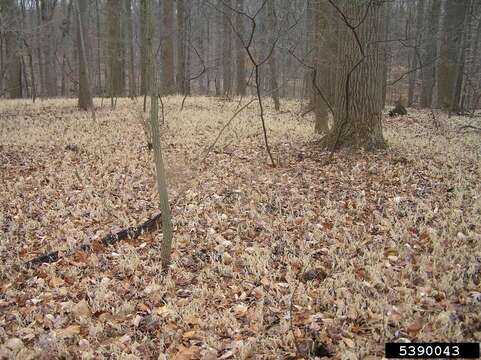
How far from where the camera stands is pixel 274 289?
13.3 ft

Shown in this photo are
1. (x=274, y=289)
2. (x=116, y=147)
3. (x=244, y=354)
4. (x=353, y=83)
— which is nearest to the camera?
(x=244, y=354)

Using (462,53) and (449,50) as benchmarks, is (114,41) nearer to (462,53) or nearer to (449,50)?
(449,50)

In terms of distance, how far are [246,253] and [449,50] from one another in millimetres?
15247

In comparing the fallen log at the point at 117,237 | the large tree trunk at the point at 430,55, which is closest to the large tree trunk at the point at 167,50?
the large tree trunk at the point at 430,55

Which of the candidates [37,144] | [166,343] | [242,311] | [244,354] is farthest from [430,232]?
[37,144]

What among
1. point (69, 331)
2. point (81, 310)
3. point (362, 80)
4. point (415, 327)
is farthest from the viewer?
point (362, 80)

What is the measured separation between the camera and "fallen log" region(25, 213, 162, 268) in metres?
4.99

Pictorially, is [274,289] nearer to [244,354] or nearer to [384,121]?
[244,354]

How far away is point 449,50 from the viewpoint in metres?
16.4

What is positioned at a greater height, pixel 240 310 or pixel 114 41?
pixel 114 41

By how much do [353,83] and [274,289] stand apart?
4764mm

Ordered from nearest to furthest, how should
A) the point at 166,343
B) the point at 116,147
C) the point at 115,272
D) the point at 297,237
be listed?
the point at 166,343, the point at 115,272, the point at 297,237, the point at 116,147

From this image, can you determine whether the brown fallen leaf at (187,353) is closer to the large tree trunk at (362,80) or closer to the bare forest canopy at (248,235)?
the bare forest canopy at (248,235)

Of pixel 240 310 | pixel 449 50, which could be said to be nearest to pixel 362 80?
pixel 240 310
